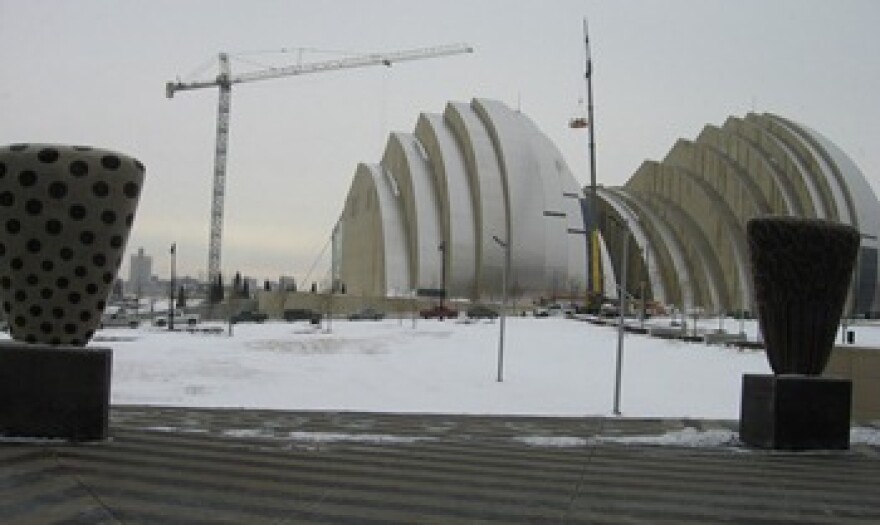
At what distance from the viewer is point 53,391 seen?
30.4 feet

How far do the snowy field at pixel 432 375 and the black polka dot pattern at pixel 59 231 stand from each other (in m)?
7.03

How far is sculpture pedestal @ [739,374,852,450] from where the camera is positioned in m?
11.6

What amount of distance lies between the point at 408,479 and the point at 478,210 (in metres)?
74.3

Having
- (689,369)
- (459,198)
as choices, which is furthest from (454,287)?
(689,369)

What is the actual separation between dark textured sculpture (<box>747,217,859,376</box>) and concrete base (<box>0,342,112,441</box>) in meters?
7.92

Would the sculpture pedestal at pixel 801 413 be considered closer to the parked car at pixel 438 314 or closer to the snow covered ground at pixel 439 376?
the snow covered ground at pixel 439 376

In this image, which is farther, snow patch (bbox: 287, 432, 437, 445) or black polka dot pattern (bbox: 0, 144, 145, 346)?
snow patch (bbox: 287, 432, 437, 445)

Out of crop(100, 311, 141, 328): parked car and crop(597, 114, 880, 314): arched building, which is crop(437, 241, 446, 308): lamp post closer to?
crop(597, 114, 880, 314): arched building

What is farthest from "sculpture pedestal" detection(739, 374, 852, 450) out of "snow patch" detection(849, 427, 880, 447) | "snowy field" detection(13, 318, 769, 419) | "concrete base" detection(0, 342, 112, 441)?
"concrete base" detection(0, 342, 112, 441)

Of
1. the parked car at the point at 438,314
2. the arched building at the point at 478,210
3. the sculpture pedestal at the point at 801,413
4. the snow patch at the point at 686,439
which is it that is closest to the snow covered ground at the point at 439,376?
the snow patch at the point at 686,439

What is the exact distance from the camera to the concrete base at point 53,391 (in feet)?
30.2

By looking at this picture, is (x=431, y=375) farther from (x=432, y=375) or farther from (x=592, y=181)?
(x=592, y=181)

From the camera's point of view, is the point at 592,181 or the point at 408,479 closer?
the point at 408,479

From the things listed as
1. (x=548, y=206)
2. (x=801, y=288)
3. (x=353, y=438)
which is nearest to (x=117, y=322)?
(x=548, y=206)
